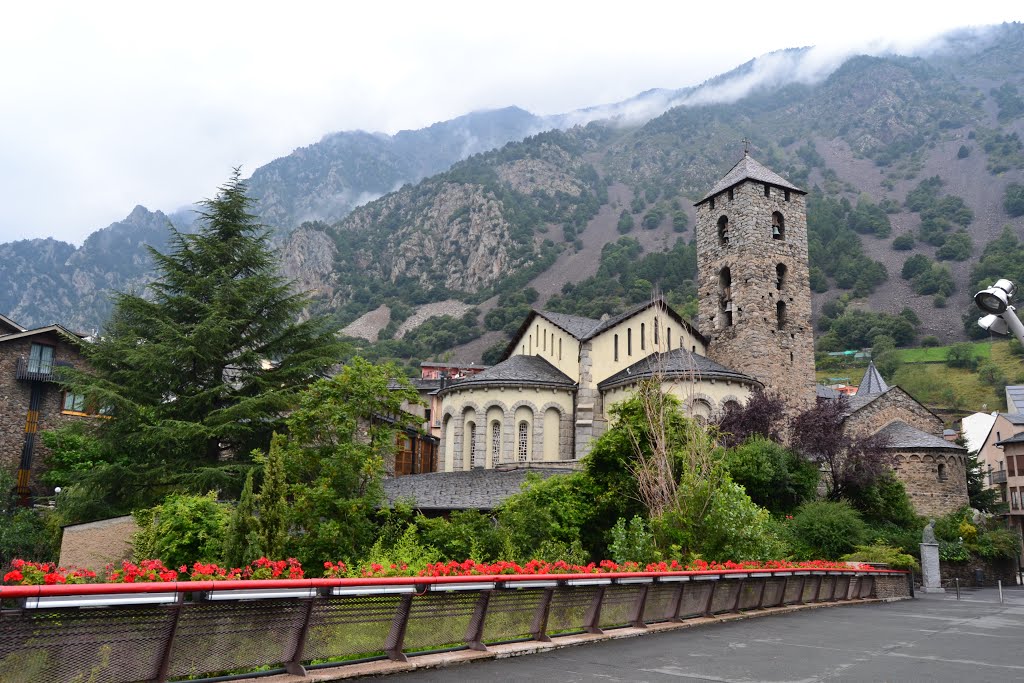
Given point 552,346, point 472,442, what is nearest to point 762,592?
point 472,442

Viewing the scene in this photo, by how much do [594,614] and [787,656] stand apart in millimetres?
2600

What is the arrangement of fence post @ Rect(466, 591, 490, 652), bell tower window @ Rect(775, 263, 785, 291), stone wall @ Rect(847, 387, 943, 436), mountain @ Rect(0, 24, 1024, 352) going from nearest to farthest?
fence post @ Rect(466, 591, 490, 652) < bell tower window @ Rect(775, 263, 785, 291) < stone wall @ Rect(847, 387, 943, 436) < mountain @ Rect(0, 24, 1024, 352)

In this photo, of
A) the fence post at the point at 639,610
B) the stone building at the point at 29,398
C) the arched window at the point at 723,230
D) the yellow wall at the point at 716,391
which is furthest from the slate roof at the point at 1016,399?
the stone building at the point at 29,398

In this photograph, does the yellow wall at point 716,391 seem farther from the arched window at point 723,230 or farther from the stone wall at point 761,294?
the arched window at point 723,230

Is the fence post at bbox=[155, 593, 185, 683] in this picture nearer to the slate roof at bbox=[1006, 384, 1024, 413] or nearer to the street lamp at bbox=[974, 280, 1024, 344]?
the street lamp at bbox=[974, 280, 1024, 344]

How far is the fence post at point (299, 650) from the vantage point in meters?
7.24

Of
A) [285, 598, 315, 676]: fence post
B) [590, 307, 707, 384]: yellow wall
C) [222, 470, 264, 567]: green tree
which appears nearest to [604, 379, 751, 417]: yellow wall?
[590, 307, 707, 384]: yellow wall

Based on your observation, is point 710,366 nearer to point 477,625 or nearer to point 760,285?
point 760,285

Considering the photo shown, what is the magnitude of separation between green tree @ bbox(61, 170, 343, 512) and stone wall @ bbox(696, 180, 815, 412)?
75.7 ft

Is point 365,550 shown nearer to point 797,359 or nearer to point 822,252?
point 797,359

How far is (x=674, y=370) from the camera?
37.1m

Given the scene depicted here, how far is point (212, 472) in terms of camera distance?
25.6 meters

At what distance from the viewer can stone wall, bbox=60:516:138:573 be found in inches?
1030

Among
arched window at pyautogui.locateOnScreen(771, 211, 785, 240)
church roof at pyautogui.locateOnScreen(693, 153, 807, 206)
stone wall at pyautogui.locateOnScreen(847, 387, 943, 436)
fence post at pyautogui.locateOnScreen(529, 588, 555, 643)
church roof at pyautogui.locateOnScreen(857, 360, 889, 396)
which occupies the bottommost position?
fence post at pyautogui.locateOnScreen(529, 588, 555, 643)
